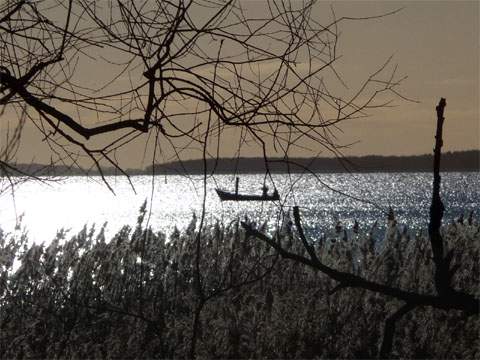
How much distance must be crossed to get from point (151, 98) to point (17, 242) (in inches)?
250

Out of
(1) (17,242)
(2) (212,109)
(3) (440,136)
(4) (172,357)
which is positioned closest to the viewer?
(3) (440,136)

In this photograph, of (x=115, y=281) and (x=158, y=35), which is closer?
(x=158, y=35)

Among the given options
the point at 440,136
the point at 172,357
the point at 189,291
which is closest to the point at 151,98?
the point at 440,136

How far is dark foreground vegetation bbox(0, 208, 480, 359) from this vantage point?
6.01 m

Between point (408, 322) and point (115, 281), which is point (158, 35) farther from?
point (115, 281)

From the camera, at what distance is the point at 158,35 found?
2.43 metres

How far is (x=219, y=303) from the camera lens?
657cm

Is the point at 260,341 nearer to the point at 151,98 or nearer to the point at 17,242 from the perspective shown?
the point at 17,242

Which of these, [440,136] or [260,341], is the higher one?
[440,136]

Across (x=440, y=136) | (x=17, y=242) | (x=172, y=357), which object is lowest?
(x=172, y=357)

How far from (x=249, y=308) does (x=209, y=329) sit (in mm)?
378

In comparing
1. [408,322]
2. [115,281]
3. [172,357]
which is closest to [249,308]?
[172,357]

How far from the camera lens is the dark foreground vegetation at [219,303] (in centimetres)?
601

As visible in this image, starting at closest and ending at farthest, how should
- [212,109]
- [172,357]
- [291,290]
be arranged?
[212,109]
[172,357]
[291,290]
